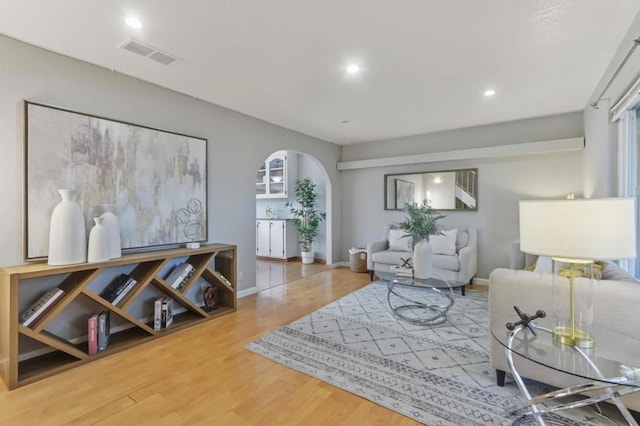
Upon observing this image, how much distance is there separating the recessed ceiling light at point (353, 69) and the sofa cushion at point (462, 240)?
314 centimetres

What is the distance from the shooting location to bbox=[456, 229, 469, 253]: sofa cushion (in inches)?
181

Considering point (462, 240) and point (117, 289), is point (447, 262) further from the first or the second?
point (117, 289)

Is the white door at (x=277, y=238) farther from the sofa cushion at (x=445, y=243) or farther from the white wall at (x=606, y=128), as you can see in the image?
the white wall at (x=606, y=128)

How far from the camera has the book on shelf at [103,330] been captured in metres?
2.44

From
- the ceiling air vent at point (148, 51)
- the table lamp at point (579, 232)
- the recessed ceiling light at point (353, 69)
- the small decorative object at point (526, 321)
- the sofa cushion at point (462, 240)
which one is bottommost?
the small decorative object at point (526, 321)

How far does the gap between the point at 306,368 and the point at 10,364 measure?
1945mm

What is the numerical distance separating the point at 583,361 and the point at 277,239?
5.73m

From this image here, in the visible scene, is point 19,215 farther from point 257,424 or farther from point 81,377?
point 257,424

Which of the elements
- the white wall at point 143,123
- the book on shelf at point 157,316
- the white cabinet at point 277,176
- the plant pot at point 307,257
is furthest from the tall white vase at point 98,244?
the white cabinet at point 277,176

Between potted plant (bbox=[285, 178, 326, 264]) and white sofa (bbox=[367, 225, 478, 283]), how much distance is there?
65.0 inches

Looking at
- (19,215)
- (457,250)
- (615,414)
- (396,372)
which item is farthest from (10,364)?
(457,250)

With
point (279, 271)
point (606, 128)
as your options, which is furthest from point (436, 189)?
point (279, 271)

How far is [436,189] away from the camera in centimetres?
510

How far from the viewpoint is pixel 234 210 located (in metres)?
3.89
